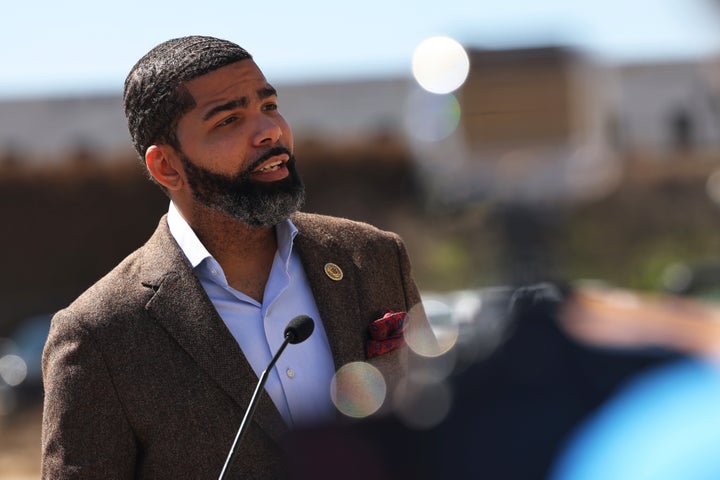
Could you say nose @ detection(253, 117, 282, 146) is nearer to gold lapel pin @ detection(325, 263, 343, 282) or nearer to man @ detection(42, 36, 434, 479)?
man @ detection(42, 36, 434, 479)

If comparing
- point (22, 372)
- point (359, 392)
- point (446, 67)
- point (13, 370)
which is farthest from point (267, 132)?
point (13, 370)

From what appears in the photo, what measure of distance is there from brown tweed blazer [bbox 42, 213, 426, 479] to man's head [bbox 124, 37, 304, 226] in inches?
7.6

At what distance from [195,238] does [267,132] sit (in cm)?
29

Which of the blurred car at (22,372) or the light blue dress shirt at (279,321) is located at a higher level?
the light blue dress shirt at (279,321)

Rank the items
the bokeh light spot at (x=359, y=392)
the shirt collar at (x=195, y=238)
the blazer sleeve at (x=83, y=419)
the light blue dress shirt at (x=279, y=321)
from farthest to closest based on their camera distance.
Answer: the shirt collar at (x=195, y=238) → the light blue dress shirt at (x=279, y=321) → the blazer sleeve at (x=83, y=419) → the bokeh light spot at (x=359, y=392)

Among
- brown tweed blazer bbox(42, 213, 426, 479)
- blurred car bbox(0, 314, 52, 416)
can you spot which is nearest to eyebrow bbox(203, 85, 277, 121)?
brown tweed blazer bbox(42, 213, 426, 479)

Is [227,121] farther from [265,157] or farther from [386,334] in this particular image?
[386,334]

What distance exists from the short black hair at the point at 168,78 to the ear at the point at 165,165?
0.06 ft

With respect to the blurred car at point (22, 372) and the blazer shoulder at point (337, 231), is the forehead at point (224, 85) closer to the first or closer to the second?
the blazer shoulder at point (337, 231)

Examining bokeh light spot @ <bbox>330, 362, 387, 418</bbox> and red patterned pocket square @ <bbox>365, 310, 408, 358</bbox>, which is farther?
red patterned pocket square @ <bbox>365, 310, 408, 358</bbox>

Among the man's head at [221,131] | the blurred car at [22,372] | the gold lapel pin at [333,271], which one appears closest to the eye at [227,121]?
the man's head at [221,131]

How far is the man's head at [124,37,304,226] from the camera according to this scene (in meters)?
2.52

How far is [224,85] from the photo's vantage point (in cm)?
254

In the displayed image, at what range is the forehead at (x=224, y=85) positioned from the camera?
2.53 metres
